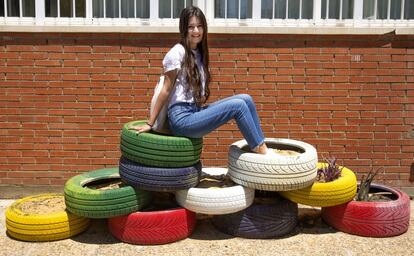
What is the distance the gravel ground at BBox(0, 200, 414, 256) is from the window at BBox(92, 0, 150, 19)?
2.40m

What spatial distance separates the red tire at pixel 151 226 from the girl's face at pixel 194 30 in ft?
5.04

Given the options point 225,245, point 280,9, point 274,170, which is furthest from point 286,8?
point 225,245

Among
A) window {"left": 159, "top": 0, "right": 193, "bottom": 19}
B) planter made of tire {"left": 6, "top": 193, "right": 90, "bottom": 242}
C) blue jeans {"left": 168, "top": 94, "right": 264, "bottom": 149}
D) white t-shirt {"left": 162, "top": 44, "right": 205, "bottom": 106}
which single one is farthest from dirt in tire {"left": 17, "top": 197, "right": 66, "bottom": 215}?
window {"left": 159, "top": 0, "right": 193, "bottom": 19}

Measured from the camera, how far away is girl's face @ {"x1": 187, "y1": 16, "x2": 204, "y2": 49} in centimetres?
433

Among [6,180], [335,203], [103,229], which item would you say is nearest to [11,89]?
[6,180]

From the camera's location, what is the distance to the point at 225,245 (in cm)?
438

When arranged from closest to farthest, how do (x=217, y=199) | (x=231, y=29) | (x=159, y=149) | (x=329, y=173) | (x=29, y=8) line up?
1. (x=159, y=149)
2. (x=217, y=199)
3. (x=329, y=173)
4. (x=231, y=29)
5. (x=29, y=8)

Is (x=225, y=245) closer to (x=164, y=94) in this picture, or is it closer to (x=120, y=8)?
(x=164, y=94)

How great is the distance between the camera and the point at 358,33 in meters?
5.38

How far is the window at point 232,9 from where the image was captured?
5.54 meters

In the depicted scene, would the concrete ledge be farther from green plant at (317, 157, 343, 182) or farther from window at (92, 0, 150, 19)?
green plant at (317, 157, 343, 182)

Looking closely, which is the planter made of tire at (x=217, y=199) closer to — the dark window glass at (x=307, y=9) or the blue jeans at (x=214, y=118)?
the blue jeans at (x=214, y=118)

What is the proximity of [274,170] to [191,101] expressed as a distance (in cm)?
97

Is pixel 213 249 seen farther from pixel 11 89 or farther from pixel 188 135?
pixel 11 89
